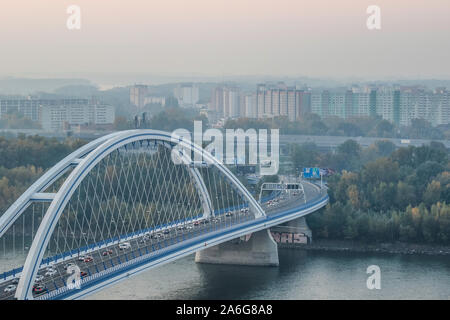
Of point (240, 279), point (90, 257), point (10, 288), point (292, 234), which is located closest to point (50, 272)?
point (10, 288)

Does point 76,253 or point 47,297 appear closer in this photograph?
point 47,297

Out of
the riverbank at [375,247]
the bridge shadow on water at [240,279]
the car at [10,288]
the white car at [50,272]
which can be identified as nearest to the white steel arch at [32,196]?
the car at [10,288]

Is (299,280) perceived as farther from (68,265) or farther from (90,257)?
(68,265)

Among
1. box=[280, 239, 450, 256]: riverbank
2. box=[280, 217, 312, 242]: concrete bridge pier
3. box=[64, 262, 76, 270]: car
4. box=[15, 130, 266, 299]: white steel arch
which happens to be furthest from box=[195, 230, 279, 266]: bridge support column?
box=[64, 262, 76, 270]: car

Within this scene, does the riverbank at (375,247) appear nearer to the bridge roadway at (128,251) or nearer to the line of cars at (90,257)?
the bridge roadway at (128,251)

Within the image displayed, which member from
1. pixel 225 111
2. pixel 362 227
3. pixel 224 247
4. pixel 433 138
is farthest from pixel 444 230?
pixel 225 111

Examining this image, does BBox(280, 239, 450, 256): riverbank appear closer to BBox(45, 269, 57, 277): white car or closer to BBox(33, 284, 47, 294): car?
BBox(45, 269, 57, 277): white car

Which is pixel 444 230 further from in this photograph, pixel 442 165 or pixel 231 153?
pixel 231 153
